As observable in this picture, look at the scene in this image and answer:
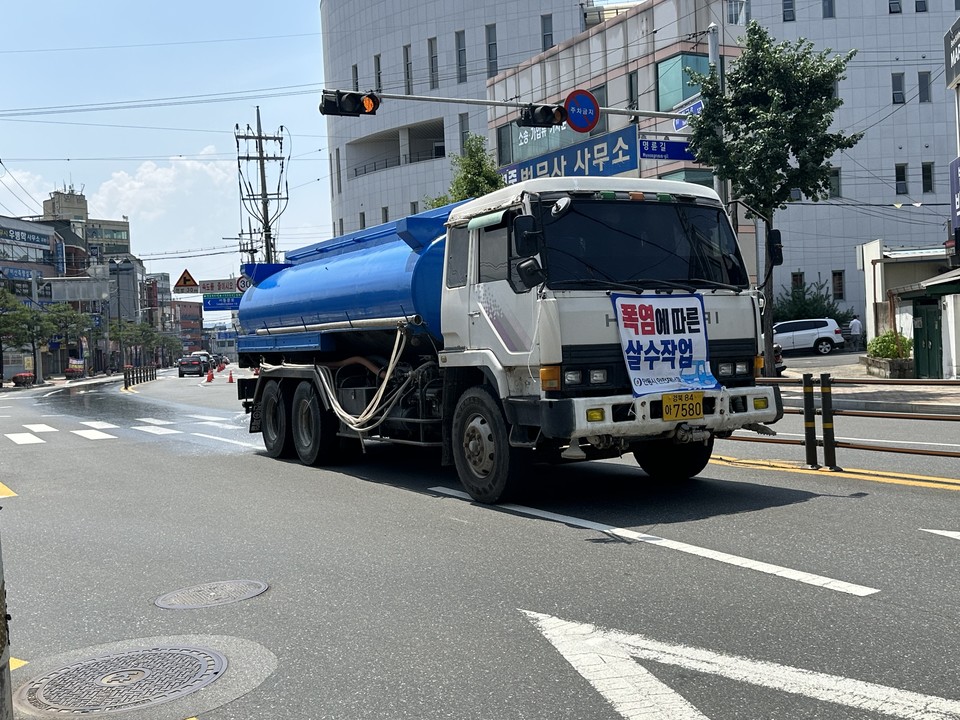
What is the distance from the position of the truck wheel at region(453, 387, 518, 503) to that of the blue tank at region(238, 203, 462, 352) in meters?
1.16

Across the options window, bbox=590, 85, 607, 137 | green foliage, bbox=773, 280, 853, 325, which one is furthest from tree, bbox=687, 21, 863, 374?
green foliage, bbox=773, 280, 853, 325

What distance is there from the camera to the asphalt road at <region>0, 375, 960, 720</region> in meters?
4.18

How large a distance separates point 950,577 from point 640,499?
338 centimetres

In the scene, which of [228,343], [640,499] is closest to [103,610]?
[640,499]

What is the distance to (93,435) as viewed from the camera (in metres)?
19.7

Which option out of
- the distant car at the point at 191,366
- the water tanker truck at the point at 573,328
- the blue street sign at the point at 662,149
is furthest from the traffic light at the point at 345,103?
the distant car at the point at 191,366

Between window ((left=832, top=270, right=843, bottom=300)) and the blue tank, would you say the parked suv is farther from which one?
the blue tank

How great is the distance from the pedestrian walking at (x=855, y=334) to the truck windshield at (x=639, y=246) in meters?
38.9

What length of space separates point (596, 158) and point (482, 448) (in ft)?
60.1

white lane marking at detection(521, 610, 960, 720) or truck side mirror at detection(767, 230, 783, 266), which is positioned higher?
truck side mirror at detection(767, 230, 783, 266)

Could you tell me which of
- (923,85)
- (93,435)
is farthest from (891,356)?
(923,85)

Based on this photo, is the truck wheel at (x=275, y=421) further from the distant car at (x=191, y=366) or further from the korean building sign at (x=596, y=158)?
the distant car at (x=191, y=366)

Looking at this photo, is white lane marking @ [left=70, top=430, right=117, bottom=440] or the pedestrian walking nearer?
white lane marking @ [left=70, top=430, right=117, bottom=440]

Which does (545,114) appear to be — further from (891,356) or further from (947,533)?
(947,533)
